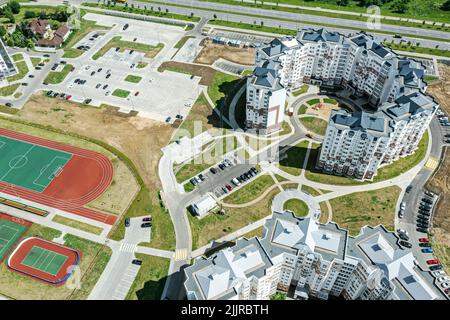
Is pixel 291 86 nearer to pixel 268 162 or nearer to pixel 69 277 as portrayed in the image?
pixel 268 162

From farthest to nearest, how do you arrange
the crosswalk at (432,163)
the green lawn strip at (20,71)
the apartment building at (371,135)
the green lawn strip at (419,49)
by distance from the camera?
the green lawn strip at (419,49) < the green lawn strip at (20,71) < the crosswalk at (432,163) < the apartment building at (371,135)

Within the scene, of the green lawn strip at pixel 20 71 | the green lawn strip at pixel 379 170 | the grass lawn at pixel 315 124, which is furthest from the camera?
the green lawn strip at pixel 20 71

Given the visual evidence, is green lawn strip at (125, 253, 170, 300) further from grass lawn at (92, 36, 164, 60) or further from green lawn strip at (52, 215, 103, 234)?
grass lawn at (92, 36, 164, 60)

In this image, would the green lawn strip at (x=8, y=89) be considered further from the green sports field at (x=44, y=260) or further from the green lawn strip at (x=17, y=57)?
the green sports field at (x=44, y=260)

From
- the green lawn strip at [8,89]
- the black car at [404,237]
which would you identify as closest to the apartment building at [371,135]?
the black car at [404,237]

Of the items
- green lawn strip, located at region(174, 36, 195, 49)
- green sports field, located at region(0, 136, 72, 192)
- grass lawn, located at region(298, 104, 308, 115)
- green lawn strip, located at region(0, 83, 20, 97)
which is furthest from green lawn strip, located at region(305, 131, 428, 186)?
green lawn strip, located at region(0, 83, 20, 97)

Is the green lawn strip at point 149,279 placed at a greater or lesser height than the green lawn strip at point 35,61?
lesser

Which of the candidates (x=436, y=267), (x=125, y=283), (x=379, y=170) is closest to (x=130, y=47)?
(x=125, y=283)
